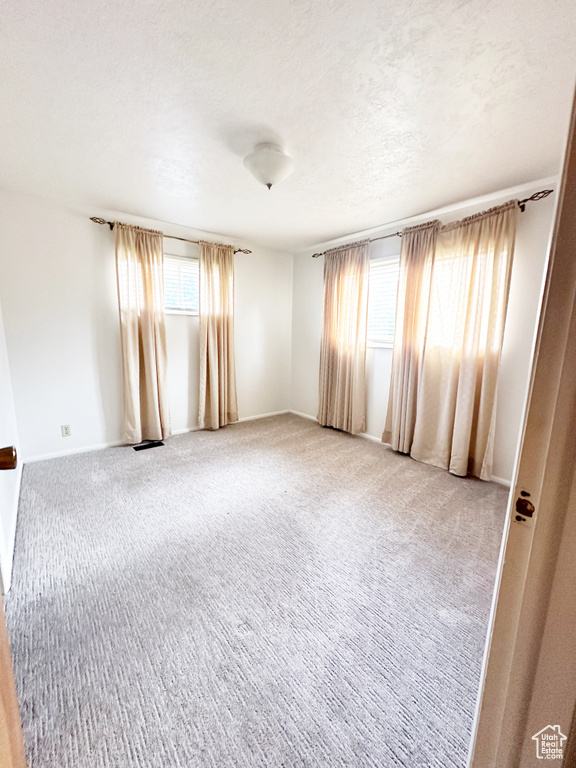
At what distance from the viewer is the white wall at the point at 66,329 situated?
8.64ft

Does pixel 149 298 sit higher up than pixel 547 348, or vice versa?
pixel 149 298

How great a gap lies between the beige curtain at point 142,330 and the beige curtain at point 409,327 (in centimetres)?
255

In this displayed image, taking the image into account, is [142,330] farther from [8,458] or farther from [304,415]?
[8,458]

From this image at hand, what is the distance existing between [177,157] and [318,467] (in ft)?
8.82

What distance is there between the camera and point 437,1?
3.42 feet

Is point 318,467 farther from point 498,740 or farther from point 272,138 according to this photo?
point 272,138

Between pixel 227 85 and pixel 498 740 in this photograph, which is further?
pixel 227 85

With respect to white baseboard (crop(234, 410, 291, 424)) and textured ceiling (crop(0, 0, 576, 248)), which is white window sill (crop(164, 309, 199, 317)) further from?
white baseboard (crop(234, 410, 291, 424))

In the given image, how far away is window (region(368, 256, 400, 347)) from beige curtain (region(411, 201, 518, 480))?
531 millimetres

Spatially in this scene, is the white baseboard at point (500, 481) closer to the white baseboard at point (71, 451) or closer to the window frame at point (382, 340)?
the window frame at point (382, 340)

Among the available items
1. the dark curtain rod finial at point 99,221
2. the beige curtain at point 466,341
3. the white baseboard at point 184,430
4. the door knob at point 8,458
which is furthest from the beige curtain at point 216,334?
the door knob at point 8,458

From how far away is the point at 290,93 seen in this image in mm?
1456

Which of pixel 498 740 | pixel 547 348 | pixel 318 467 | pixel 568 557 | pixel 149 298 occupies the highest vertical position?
pixel 149 298

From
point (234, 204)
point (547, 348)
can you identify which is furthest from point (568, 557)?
point (234, 204)
